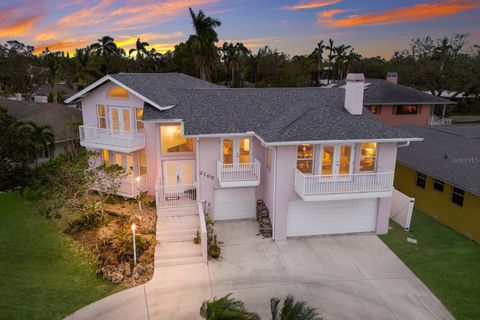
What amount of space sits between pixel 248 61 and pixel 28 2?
5010cm

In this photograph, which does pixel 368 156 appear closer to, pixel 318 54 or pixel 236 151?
pixel 236 151

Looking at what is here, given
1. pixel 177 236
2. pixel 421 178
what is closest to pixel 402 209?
pixel 421 178

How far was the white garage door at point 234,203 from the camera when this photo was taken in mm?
17203

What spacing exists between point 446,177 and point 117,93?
18.2 metres

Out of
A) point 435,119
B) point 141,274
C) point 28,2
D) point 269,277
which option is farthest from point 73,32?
point 435,119

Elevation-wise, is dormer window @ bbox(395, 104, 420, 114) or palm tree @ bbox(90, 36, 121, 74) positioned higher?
palm tree @ bbox(90, 36, 121, 74)

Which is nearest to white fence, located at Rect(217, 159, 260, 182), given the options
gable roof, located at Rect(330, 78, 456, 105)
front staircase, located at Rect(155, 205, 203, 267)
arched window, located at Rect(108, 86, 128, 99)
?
front staircase, located at Rect(155, 205, 203, 267)

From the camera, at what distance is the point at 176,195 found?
59.3 feet

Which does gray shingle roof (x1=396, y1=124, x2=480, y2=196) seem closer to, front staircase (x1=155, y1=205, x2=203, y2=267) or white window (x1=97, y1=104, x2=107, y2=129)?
front staircase (x1=155, y1=205, x2=203, y2=267)

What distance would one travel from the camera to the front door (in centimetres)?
1828

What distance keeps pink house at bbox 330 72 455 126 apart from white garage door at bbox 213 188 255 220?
2092 cm

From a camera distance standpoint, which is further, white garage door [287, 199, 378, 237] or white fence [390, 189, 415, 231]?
white fence [390, 189, 415, 231]

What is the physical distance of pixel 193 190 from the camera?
1831 centimetres

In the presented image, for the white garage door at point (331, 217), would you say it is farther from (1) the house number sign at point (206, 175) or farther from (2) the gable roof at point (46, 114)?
(2) the gable roof at point (46, 114)
